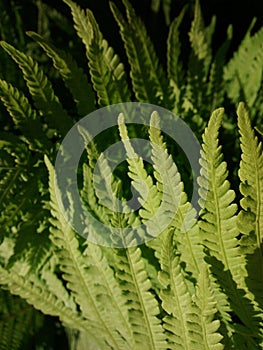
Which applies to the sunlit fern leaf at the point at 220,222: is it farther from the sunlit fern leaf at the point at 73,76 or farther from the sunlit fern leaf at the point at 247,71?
the sunlit fern leaf at the point at 247,71

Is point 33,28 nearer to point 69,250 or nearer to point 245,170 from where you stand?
point 69,250

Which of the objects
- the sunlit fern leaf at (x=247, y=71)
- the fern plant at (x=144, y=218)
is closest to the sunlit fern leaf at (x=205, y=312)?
the fern plant at (x=144, y=218)

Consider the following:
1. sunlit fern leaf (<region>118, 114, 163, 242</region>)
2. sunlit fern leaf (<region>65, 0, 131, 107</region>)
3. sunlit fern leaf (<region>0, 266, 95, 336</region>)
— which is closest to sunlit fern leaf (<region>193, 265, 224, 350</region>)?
sunlit fern leaf (<region>118, 114, 163, 242</region>)

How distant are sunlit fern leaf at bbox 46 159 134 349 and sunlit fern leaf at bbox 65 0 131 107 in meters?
0.15

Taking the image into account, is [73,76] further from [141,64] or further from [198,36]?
[198,36]

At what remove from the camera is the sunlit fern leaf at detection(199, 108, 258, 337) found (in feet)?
1.79

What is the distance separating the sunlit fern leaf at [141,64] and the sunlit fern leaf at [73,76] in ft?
0.26

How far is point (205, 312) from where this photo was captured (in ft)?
1.80

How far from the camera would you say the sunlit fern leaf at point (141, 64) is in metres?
0.80

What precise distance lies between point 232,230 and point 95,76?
303 millimetres

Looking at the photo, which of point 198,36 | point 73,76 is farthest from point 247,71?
point 73,76

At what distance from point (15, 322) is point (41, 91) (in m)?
0.42

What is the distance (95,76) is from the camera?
2.41 ft

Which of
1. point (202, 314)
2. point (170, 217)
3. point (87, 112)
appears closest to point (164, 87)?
point (87, 112)
